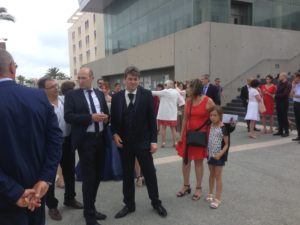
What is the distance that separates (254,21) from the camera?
17203 millimetres

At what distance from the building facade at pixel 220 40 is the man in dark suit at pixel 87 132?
38.9ft

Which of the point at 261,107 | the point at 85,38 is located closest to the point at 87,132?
the point at 261,107

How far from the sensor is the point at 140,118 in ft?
12.3

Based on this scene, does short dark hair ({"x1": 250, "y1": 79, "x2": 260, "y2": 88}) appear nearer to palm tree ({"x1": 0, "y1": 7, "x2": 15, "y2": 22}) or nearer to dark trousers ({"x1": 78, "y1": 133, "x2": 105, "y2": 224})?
dark trousers ({"x1": 78, "y1": 133, "x2": 105, "y2": 224})

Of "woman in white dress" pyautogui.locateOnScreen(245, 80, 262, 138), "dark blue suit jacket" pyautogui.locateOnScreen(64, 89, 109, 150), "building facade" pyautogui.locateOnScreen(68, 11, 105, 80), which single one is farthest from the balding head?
"building facade" pyautogui.locateOnScreen(68, 11, 105, 80)

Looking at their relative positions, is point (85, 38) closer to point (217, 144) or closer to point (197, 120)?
point (197, 120)

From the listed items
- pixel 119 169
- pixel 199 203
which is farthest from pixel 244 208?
pixel 119 169

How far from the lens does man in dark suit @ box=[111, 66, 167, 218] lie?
12.3 feet


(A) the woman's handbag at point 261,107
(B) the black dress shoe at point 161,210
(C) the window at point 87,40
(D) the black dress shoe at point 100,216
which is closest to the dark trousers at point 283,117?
(A) the woman's handbag at point 261,107

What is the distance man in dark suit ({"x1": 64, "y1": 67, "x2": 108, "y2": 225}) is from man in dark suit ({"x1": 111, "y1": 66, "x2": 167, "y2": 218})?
24 centimetres

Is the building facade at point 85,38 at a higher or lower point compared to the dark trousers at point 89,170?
higher

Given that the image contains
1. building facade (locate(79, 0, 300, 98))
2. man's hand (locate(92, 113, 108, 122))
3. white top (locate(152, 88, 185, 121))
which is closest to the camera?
man's hand (locate(92, 113, 108, 122))

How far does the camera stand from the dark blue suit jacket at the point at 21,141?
1913 millimetres

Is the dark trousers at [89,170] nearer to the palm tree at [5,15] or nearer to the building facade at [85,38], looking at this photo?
the palm tree at [5,15]
